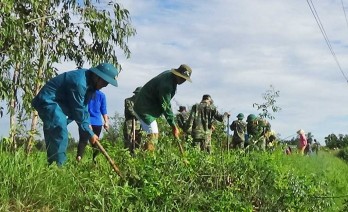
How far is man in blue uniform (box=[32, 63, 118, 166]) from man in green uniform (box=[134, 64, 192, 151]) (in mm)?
1250

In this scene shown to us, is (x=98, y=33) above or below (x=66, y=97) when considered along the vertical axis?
above

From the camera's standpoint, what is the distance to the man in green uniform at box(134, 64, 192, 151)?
8.58 metres

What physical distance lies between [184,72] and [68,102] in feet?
6.47

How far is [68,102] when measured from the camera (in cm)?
711

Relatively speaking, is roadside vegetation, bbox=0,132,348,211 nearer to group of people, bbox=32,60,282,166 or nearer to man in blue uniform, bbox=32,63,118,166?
man in blue uniform, bbox=32,63,118,166

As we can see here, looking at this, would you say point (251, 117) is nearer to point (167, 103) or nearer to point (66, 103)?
point (167, 103)

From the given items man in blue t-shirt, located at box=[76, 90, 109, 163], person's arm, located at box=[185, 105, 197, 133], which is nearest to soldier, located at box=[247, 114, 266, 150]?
person's arm, located at box=[185, 105, 197, 133]

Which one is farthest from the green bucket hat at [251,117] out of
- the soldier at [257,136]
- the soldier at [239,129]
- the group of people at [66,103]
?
the group of people at [66,103]

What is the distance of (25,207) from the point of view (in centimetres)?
554

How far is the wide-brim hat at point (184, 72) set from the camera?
8.54 m

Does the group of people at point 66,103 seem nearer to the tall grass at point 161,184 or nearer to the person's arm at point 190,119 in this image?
the tall grass at point 161,184

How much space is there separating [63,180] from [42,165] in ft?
1.01

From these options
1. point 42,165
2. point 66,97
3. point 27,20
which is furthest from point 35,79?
point 42,165

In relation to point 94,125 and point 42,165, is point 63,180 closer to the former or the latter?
point 42,165
